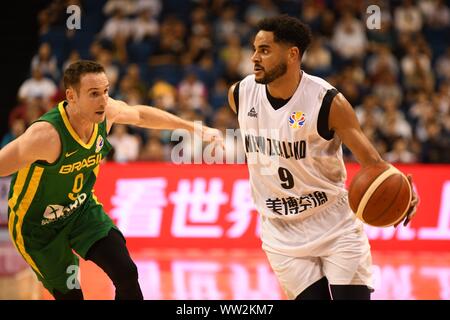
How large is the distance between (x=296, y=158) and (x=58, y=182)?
1.50 m

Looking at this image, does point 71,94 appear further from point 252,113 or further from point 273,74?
point 273,74

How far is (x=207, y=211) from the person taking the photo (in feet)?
31.3

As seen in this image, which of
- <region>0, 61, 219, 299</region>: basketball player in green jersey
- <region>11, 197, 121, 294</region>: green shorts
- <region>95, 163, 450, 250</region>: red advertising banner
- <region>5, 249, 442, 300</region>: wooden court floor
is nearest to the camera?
<region>0, 61, 219, 299</region>: basketball player in green jersey

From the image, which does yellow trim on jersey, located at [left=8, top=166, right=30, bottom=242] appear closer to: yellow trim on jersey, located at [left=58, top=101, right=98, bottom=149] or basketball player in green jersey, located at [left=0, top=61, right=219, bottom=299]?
basketball player in green jersey, located at [left=0, top=61, right=219, bottom=299]

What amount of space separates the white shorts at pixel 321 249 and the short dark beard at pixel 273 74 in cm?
83

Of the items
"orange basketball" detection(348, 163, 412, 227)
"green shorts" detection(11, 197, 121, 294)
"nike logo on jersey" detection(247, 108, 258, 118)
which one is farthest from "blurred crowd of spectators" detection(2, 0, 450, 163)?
"orange basketball" detection(348, 163, 412, 227)

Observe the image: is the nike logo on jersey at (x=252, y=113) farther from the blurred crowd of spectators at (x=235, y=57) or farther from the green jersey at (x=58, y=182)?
the blurred crowd of spectators at (x=235, y=57)

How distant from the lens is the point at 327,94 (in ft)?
14.5

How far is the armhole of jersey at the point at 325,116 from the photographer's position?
173 inches

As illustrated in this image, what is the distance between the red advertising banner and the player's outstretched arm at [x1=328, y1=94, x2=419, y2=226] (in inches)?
Answer: 205

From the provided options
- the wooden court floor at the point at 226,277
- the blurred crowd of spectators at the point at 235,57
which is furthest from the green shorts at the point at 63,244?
the blurred crowd of spectators at the point at 235,57

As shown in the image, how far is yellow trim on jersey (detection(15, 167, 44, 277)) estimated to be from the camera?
477 cm

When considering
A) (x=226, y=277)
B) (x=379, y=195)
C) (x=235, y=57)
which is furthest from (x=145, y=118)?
(x=235, y=57)
